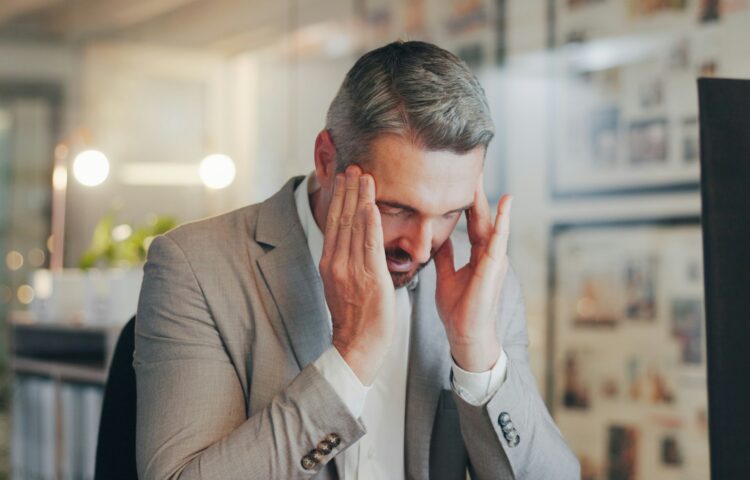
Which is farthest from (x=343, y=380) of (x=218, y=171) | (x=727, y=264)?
(x=218, y=171)

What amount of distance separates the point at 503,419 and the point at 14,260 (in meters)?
4.35

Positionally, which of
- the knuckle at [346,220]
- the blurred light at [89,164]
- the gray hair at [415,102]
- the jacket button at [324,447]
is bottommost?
the jacket button at [324,447]

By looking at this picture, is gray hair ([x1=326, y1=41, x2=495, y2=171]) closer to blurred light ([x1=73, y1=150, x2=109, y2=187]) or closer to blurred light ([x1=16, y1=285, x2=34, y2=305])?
blurred light ([x1=73, y1=150, x2=109, y2=187])

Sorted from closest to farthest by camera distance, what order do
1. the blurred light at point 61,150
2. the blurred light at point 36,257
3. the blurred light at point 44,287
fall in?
the blurred light at point 44,287, the blurred light at point 61,150, the blurred light at point 36,257

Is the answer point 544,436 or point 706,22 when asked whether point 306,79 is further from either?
point 544,436

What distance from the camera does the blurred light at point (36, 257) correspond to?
541 centimetres

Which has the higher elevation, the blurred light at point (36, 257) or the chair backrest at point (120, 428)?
the blurred light at point (36, 257)

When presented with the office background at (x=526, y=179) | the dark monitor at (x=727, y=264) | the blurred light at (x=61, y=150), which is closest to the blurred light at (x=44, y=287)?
the office background at (x=526, y=179)

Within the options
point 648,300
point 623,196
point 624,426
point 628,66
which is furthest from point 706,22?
point 624,426

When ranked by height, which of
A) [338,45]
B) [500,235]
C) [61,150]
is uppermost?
[338,45]

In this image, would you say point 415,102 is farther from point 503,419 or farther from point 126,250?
point 126,250

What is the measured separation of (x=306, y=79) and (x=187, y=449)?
3401 mm

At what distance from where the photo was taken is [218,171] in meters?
5.21

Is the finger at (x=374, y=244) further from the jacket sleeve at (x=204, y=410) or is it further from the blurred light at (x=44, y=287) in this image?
the blurred light at (x=44, y=287)
